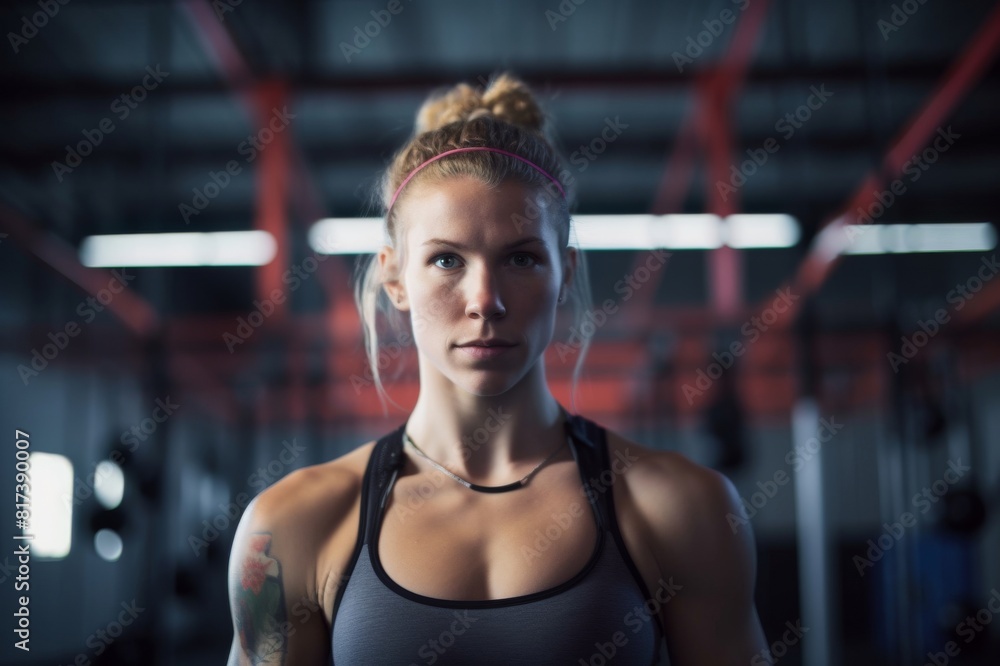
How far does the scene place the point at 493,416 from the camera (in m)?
1.37

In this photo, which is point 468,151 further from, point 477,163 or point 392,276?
point 392,276

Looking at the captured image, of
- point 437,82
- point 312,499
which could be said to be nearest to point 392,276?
point 312,499

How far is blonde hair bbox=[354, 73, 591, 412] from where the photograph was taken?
136 cm

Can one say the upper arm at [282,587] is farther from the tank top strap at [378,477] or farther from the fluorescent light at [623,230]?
the fluorescent light at [623,230]

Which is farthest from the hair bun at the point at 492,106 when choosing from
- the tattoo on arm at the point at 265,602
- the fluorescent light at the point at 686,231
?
the fluorescent light at the point at 686,231

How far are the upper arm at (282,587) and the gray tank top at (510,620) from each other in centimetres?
6

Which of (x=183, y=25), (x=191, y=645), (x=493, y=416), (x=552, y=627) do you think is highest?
(x=183, y=25)

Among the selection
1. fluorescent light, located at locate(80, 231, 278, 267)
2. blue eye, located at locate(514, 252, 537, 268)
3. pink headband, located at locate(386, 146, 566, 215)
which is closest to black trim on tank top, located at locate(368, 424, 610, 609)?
blue eye, located at locate(514, 252, 537, 268)

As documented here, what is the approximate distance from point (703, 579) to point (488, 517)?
0.33 m

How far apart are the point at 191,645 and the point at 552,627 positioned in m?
7.98

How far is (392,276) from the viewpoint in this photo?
1457mm

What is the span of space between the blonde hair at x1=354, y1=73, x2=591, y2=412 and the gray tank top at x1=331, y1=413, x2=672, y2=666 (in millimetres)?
307

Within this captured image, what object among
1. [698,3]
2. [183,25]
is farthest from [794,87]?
[183,25]

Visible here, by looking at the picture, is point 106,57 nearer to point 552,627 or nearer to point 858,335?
point 858,335
